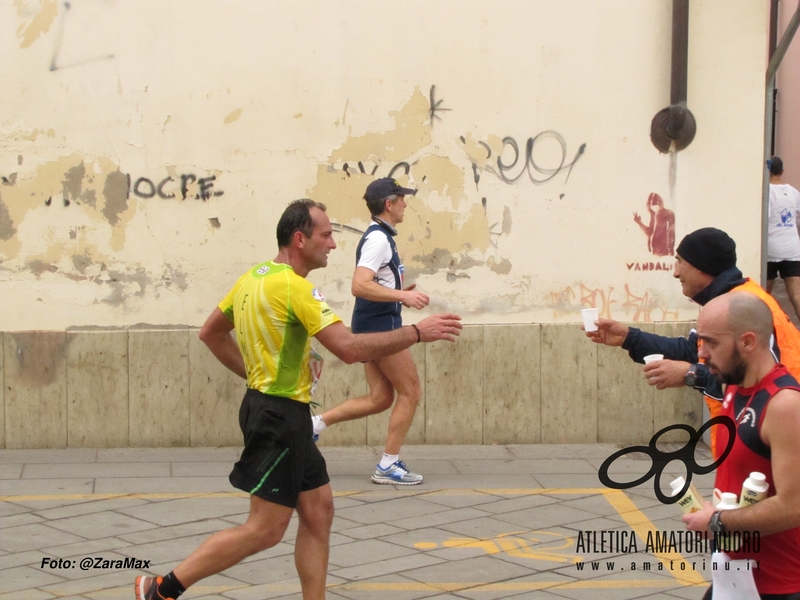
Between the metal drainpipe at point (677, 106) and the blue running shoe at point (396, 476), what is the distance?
2987mm

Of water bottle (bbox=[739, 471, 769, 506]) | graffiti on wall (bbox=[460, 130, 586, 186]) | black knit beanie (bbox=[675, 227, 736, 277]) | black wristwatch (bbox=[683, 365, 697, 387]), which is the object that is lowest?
water bottle (bbox=[739, 471, 769, 506])

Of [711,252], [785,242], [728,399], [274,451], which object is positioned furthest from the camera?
[785,242]

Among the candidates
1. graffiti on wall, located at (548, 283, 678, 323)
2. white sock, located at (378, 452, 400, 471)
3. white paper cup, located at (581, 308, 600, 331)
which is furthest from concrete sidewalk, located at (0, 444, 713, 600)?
white paper cup, located at (581, 308, 600, 331)

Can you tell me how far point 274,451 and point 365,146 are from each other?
3.84 m

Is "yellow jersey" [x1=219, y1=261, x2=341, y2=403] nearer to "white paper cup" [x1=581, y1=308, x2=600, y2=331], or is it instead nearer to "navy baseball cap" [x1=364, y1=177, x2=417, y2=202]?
"white paper cup" [x1=581, y1=308, x2=600, y2=331]

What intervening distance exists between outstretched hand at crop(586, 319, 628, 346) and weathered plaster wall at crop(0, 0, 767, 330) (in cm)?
321

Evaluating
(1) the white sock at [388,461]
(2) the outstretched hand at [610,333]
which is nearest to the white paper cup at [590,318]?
(2) the outstretched hand at [610,333]

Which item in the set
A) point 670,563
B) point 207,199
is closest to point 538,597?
point 670,563

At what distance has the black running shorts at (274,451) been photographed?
427 cm

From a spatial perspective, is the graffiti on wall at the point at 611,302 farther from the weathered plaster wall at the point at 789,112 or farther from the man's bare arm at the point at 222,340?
the weathered plaster wall at the point at 789,112

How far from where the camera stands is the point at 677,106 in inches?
304

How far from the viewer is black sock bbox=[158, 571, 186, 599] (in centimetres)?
420

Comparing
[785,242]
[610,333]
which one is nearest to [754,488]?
[610,333]

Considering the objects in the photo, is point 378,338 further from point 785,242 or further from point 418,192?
point 785,242
